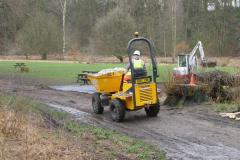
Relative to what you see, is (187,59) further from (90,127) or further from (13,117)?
(13,117)

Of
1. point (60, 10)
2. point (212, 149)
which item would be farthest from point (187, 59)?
point (60, 10)

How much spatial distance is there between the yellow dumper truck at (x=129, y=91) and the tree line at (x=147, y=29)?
143 feet

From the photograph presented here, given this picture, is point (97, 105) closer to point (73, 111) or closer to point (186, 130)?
point (73, 111)

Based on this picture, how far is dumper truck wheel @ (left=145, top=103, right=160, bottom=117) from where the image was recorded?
14.5m

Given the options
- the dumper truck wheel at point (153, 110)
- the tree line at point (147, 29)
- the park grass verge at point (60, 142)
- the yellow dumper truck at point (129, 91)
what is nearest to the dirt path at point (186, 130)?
the dumper truck wheel at point (153, 110)

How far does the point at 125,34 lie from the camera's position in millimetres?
60250

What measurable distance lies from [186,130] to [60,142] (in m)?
4.26

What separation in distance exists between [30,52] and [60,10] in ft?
37.7

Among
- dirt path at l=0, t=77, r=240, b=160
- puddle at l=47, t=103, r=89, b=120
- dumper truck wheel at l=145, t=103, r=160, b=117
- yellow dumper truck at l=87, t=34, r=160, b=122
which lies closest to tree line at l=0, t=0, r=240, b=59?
puddle at l=47, t=103, r=89, b=120

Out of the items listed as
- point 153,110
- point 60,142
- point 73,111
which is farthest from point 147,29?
point 60,142

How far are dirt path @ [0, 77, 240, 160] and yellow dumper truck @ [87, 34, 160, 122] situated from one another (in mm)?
393

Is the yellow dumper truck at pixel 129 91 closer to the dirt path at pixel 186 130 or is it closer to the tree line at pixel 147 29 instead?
the dirt path at pixel 186 130

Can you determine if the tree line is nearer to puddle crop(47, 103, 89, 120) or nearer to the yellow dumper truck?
puddle crop(47, 103, 89, 120)

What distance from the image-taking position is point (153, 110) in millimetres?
14648
